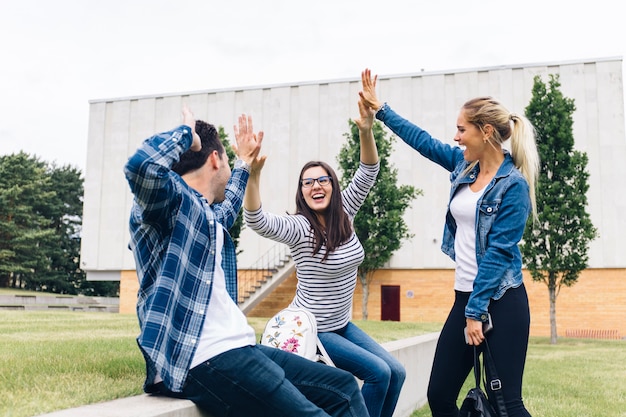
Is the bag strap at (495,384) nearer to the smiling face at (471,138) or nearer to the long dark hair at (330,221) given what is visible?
the smiling face at (471,138)

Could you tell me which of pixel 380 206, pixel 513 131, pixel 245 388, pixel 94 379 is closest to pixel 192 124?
pixel 245 388

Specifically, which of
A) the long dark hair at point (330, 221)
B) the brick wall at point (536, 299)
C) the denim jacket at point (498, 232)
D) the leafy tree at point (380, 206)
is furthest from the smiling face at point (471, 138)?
the brick wall at point (536, 299)

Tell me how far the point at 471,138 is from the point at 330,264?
126 centimetres

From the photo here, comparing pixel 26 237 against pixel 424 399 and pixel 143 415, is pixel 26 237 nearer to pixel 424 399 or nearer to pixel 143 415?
pixel 424 399

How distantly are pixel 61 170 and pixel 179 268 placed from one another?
5849 centimetres

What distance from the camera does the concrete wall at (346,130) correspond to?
26500 mm

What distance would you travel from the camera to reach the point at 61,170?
5659cm

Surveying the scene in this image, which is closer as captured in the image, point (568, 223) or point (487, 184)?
point (487, 184)

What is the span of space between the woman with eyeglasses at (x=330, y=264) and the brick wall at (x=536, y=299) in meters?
23.5

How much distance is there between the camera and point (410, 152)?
28.5 meters

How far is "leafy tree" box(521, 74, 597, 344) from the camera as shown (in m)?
20.4

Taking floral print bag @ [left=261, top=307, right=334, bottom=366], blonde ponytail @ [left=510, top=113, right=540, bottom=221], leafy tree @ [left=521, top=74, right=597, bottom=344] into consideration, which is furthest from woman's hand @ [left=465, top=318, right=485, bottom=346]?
leafy tree @ [left=521, top=74, right=597, bottom=344]

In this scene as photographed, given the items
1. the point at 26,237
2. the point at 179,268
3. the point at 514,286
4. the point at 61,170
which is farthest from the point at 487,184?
the point at 61,170

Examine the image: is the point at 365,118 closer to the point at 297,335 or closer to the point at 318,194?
the point at 318,194
